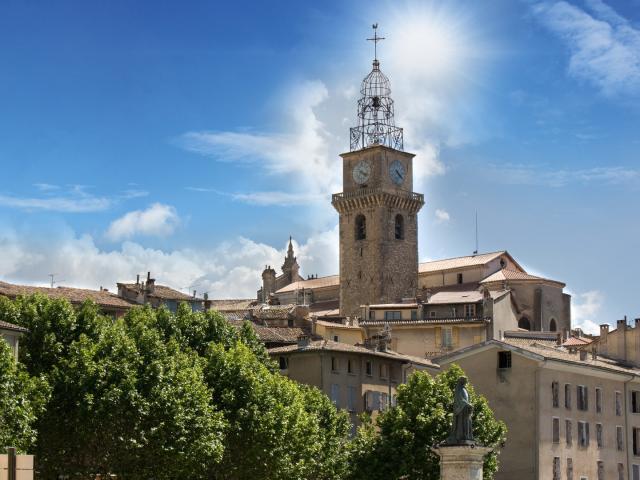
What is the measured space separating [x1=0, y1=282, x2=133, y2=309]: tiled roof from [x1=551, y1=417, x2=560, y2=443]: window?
1129 inches

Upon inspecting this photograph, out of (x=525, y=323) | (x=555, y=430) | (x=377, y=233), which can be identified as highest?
(x=377, y=233)

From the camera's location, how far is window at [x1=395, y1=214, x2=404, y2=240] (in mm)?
126812

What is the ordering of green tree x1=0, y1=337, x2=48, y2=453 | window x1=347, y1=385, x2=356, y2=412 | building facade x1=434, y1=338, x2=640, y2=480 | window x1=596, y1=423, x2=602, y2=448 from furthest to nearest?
window x1=596, y1=423, x2=602, y2=448, window x1=347, y1=385, x2=356, y2=412, building facade x1=434, y1=338, x2=640, y2=480, green tree x1=0, y1=337, x2=48, y2=453

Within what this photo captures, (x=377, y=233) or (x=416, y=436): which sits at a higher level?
(x=377, y=233)

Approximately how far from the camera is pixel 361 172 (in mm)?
127500

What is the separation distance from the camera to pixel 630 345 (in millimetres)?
84188

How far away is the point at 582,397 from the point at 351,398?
13781mm

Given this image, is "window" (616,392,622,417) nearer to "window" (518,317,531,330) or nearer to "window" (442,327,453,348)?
"window" (442,327,453,348)

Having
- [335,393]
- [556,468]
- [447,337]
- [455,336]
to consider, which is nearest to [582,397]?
[556,468]

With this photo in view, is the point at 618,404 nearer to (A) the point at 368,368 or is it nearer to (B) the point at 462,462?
(A) the point at 368,368

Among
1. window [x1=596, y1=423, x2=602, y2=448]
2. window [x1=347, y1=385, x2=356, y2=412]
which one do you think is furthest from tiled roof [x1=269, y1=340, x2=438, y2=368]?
window [x1=596, y1=423, x2=602, y2=448]

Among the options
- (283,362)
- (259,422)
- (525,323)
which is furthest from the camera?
(525,323)

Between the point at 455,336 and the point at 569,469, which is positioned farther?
the point at 455,336

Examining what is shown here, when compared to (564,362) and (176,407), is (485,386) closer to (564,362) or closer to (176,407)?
(564,362)
